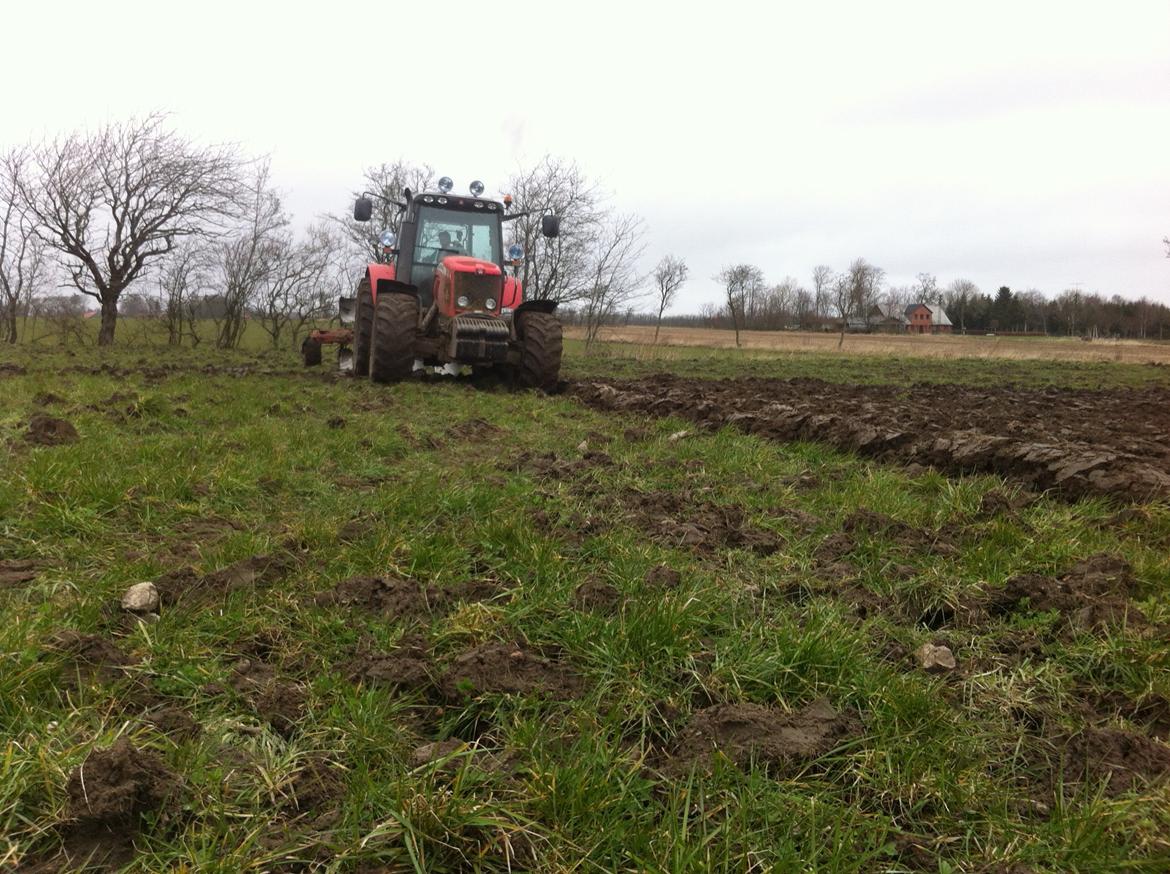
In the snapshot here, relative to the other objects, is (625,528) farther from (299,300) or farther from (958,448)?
(299,300)

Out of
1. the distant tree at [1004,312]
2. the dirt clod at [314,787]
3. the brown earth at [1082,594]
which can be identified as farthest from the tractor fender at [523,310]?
the distant tree at [1004,312]

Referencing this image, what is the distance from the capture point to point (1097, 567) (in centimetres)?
299

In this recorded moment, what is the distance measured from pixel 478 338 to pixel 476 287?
37.1 inches

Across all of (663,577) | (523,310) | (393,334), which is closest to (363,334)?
(393,334)

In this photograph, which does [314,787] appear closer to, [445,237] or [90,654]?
[90,654]

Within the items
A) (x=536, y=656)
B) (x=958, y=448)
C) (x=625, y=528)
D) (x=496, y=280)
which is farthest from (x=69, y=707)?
(x=496, y=280)

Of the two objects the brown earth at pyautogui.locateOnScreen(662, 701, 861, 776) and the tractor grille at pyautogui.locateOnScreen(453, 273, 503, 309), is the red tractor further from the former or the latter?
the brown earth at pyautogui.locateOnScreen(662, 701, 861, 776)

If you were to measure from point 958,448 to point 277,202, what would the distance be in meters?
29.1

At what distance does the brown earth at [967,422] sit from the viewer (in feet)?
14.6

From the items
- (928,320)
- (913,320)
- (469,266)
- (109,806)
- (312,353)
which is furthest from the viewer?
(913,320)

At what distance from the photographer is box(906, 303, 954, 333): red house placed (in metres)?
88.1

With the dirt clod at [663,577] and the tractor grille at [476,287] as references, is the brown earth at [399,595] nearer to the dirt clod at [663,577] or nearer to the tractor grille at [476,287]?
the dirt clod at [663,577]

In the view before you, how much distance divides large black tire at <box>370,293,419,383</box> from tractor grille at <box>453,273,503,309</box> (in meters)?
0.75

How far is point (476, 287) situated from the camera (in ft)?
33.4
